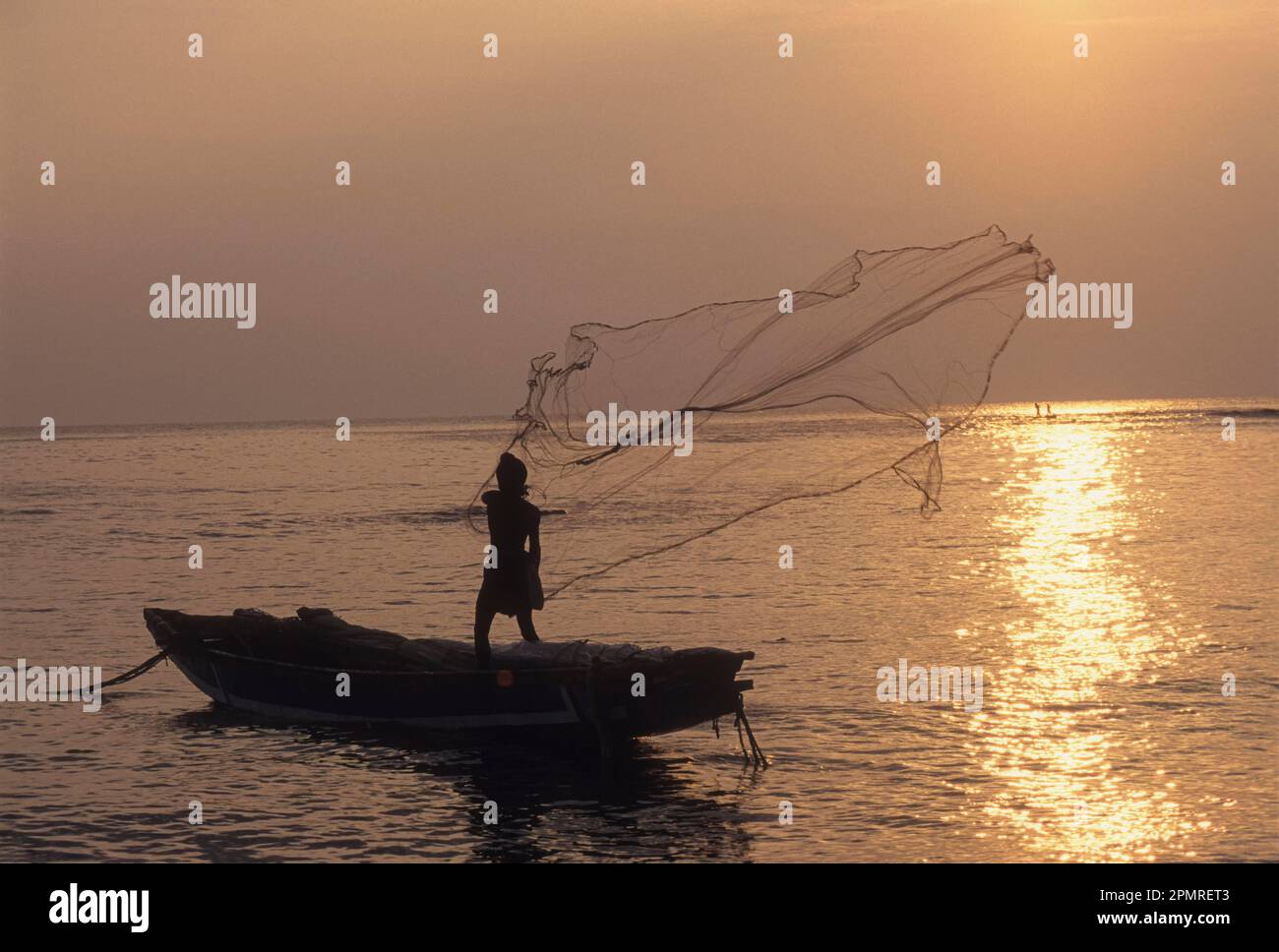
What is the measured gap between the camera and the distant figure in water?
48.4ft

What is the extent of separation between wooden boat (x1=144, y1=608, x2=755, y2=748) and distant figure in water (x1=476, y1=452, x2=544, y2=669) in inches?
35.3

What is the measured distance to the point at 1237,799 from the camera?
1457cm

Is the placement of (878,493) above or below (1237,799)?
above

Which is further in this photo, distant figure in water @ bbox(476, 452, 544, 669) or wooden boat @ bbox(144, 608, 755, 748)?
wooden boat @ bbox(144, 608, 755, 748)

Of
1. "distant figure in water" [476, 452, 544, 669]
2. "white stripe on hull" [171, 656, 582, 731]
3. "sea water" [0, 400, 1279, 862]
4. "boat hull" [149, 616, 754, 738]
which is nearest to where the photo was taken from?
"sea water" [0, 400, 1279, 862]

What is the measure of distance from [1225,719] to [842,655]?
678cm

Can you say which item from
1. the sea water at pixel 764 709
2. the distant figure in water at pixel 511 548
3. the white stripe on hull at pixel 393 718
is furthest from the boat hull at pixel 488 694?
the distant figure in water at pixel 511 548

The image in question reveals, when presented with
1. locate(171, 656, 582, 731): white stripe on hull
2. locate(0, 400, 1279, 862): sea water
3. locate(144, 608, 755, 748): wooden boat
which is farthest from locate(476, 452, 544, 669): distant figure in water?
locate(0, 400, 1279, 862): sea water

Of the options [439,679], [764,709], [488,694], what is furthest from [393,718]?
[764,709]

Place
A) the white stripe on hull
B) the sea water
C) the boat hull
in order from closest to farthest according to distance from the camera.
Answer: the sea water
the boat hull
the white stripe on hull

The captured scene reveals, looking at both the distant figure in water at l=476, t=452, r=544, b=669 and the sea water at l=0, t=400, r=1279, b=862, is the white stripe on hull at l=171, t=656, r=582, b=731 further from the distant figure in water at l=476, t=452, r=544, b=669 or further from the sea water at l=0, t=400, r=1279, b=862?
the distant figure in water at l=476, t=452, r=544, b=669

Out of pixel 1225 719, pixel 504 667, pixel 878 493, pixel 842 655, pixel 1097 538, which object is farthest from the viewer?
pixel 878 493
